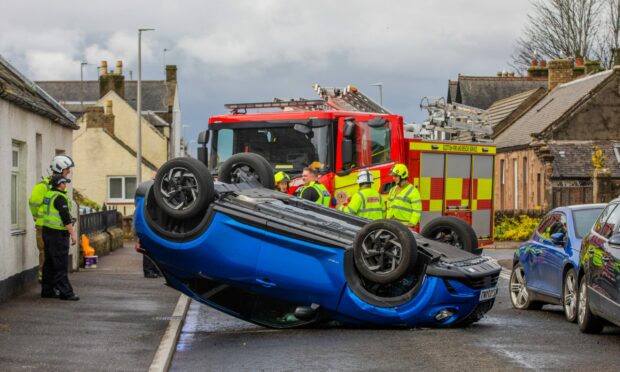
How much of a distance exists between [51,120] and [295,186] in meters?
4.73

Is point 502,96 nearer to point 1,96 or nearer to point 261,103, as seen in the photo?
point 261,103

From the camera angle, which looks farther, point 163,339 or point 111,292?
point 111,292

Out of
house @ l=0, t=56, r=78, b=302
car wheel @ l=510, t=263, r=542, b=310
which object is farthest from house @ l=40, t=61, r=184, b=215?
car wheel @ l=510, t=263, r=542, b=310

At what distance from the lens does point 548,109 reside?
5847 cm

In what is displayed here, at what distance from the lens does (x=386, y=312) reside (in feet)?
41.2

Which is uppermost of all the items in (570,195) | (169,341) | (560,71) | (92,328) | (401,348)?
(560,71)

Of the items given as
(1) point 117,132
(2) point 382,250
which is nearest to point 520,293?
(2) point 382,250

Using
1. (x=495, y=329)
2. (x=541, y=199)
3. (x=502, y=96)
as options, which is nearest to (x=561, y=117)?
(x=541, y=199)

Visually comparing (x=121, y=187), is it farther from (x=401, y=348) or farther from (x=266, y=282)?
(x=401, y=348)

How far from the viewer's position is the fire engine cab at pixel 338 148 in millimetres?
19078

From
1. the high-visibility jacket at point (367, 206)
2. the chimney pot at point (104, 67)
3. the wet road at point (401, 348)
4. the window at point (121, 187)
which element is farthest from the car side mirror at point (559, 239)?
the chimney pot at point (104, 67)

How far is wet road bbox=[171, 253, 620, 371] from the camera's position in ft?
34.3

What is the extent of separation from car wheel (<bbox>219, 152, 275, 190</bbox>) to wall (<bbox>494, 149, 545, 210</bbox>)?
115ft

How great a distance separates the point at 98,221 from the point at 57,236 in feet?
47.4
